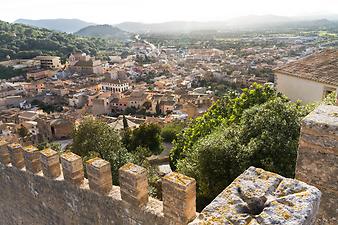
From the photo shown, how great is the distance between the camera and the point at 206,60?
122 m

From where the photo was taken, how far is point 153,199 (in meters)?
4.56

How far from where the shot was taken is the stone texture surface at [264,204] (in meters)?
2.31

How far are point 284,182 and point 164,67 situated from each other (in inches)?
3898

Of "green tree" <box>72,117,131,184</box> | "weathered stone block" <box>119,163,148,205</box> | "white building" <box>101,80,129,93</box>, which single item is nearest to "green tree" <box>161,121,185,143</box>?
"green tree" <box>72,117,131,184</box>

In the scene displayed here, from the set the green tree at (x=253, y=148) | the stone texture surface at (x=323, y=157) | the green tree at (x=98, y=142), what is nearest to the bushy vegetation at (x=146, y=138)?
the green tree at (x=98, y=142)

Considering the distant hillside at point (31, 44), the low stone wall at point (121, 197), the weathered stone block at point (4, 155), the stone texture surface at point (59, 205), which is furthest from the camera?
the distant hillside at point (31, 44)

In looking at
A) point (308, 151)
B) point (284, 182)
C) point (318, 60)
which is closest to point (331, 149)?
point (308, 151)

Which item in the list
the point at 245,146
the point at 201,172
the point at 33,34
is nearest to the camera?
the point at 245,146

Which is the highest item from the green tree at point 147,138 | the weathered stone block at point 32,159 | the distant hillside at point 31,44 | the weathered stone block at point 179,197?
the weathered stone block at point 179,197

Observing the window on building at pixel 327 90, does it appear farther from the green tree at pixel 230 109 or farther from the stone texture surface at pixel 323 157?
the stone texture surface at pixel 323 157

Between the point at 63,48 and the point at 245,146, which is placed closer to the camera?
the point at 245,146

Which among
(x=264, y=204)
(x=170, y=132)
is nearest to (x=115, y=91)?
(x=170, y=132)

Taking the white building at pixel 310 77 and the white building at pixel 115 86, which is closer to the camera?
the white building at pixel 310 77

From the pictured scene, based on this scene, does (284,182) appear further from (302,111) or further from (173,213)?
(302,111)
